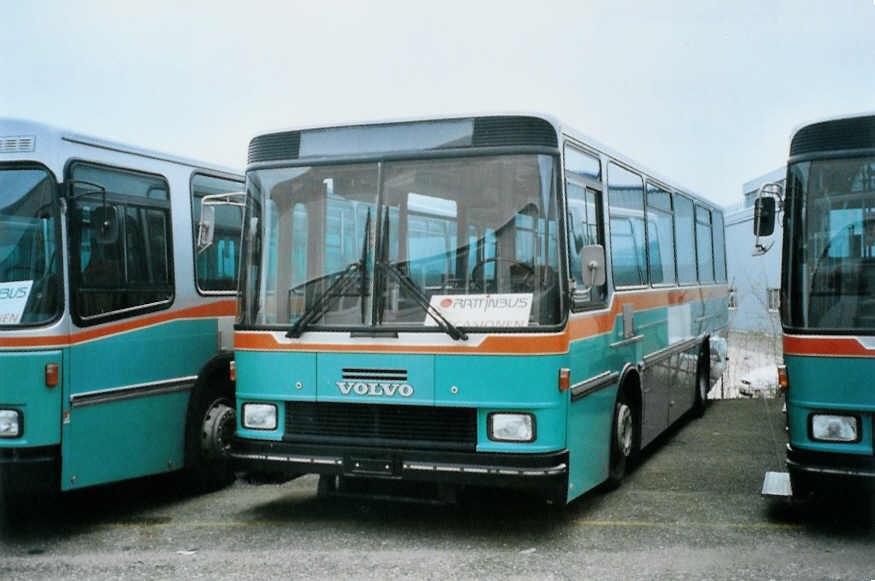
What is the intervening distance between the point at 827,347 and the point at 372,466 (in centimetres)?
309

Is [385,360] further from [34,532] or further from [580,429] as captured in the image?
[34,532]

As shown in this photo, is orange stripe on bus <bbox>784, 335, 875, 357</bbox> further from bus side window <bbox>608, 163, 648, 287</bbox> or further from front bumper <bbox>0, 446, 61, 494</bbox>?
front bumper <bbox>0, 446, 61, 494</bbox>

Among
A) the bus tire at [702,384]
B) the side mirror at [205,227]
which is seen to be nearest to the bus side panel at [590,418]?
the side mirror at [205,227]

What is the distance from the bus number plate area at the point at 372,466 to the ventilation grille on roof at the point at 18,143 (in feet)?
10.1

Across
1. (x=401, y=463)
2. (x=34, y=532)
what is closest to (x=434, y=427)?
(x=401, y=463)

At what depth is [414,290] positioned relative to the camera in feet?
22.7

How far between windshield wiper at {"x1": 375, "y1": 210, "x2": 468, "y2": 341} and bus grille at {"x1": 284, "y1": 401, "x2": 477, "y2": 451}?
0.52m

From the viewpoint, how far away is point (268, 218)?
7.40m

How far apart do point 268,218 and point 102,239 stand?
1.22 meters

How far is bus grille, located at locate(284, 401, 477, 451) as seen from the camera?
6.81 metres


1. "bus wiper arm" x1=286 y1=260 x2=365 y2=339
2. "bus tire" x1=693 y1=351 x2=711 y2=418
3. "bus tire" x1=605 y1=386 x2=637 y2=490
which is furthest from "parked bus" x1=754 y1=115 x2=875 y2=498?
"bus tire" x1=693 y1=351 x2=711 y2=418

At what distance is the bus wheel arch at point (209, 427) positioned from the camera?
8.55 m

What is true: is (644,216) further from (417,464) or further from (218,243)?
(417,464)

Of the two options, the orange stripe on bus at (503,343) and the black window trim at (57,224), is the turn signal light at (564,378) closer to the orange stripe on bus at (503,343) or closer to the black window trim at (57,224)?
the orange stripe on bus at (503,343)
